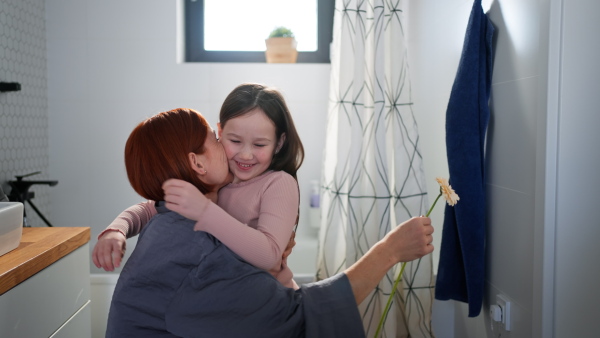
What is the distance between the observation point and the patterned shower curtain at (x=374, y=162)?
2.24 m

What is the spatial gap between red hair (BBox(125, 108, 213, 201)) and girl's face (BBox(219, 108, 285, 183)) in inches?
6.8

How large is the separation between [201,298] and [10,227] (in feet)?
2.74

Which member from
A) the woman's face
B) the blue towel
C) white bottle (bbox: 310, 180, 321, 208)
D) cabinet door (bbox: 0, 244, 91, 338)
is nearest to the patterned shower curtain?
the blue towel

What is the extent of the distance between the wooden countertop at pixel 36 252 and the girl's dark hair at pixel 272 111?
64cm

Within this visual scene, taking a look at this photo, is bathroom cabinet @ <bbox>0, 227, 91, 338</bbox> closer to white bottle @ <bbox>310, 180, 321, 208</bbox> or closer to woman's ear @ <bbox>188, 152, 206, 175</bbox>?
woman's ear @ <bbox>188, 152, 206, 175</bbox>

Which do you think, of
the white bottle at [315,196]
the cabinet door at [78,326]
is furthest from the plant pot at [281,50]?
the cabinet door at [78,326]

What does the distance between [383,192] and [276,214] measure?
120 centimetres

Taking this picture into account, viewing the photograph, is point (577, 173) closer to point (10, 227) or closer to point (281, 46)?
point (10, 227)

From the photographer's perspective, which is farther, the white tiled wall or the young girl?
the white tiled wall

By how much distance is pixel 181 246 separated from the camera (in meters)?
0.99

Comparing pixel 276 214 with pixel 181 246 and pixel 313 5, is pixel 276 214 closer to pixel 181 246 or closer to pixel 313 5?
pixel 181 246

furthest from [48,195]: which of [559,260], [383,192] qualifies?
[559,260]

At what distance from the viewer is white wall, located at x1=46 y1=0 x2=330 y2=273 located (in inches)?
114

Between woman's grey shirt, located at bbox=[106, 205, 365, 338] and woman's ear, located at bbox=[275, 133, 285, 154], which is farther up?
woman's ear, located at bbox=[275, 133, 285, 154]
